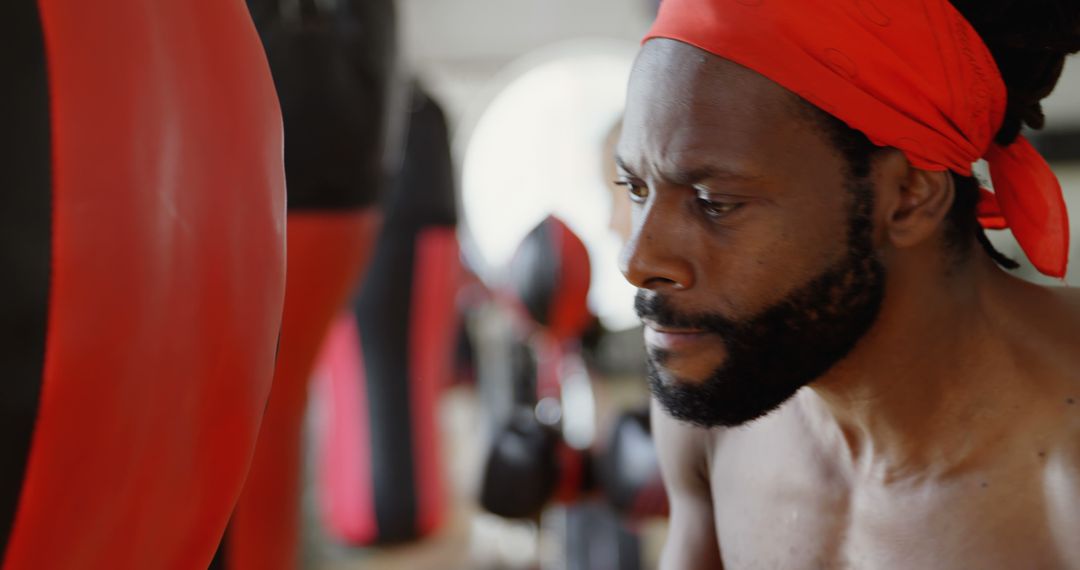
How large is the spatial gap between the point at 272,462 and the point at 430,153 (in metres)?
1.46

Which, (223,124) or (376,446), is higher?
(223,124)

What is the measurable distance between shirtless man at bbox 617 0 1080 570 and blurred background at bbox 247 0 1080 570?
2.45ft

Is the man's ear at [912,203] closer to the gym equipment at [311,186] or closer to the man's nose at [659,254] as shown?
the man's nose at [659,254]

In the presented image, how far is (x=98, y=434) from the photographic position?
0.52 m

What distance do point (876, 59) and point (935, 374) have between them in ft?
0.81

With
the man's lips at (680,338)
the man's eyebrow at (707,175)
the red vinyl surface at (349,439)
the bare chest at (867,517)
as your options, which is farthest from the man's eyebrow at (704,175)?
the red vinyl surface at (349,439)

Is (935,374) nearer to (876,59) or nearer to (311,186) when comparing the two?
(876,59)

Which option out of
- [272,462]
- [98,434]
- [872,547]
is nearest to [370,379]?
[272,462]

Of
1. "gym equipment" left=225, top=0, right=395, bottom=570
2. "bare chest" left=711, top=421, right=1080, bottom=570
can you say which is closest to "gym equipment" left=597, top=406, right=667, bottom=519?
"gym equipment" left=225, top=0, right=395, bottom=570

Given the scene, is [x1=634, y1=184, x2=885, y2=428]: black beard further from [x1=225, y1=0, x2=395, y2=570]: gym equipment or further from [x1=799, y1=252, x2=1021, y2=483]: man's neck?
[x1=225, y1=0, x2=395, y2=570]: gym equipment

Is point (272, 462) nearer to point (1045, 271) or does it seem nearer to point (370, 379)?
point (1045, 271)

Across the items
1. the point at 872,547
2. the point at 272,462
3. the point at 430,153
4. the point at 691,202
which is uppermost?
the point at 691,202

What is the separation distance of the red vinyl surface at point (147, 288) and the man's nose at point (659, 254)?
0.90 feet

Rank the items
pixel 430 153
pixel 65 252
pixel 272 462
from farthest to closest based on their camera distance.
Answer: pixel 430 153, pixel 272 462, pixel 65 252
